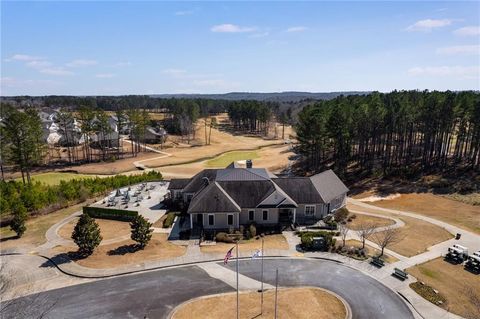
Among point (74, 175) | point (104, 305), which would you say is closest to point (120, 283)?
point (104, 305)

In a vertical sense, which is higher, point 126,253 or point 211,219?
point 211,219

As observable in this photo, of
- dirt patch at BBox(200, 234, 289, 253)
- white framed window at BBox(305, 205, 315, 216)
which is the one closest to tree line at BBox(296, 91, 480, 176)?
white framed window at BBox(305, 205, 315, 216)

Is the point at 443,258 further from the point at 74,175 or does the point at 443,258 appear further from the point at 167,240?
the point at 74,175

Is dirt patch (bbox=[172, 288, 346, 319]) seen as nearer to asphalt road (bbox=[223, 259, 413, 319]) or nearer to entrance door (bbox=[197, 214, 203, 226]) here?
asphalt road (bbox=[223, 259, 413, 319])

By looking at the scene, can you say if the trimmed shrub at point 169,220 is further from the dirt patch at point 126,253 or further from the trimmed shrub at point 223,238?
the trimmed shrub at point 223,238

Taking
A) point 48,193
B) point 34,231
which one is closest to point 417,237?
point 34,231

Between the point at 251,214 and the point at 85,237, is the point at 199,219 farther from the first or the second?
the point at 85,237
